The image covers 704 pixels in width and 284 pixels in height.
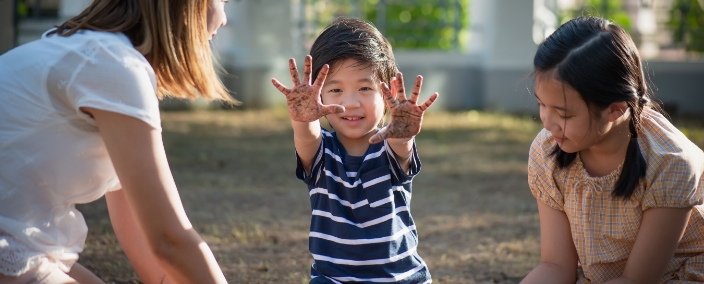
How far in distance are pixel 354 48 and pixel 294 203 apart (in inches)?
92.3

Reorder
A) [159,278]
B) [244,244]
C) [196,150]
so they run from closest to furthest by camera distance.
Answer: [159,278] < [244,244] < [196,150]

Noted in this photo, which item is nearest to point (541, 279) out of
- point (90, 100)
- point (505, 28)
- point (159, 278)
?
point (159, 278)

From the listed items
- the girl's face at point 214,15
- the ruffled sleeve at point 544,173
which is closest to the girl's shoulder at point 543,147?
the ruffled sleeve at point 544,173

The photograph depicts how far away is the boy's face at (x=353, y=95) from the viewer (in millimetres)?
2225

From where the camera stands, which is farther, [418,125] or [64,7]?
[64,7]

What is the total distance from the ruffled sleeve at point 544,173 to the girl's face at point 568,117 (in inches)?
8.0

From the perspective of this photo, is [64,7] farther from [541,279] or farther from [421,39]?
[541,279]

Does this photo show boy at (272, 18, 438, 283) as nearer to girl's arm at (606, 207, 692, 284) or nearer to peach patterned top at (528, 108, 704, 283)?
peach patterned top at (528, 108, 704, 283)

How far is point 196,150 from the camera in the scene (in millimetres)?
6047

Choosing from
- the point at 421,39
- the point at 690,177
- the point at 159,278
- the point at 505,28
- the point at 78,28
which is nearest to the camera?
the point at 78,28

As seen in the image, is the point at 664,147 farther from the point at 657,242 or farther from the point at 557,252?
the point at 557,252

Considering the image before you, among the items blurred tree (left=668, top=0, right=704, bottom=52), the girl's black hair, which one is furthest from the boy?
blurred tree (left=668, top=0, right=704, bottom=52)

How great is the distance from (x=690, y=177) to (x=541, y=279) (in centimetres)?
57

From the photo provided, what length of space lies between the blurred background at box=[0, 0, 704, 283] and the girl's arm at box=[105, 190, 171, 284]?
539 mm
